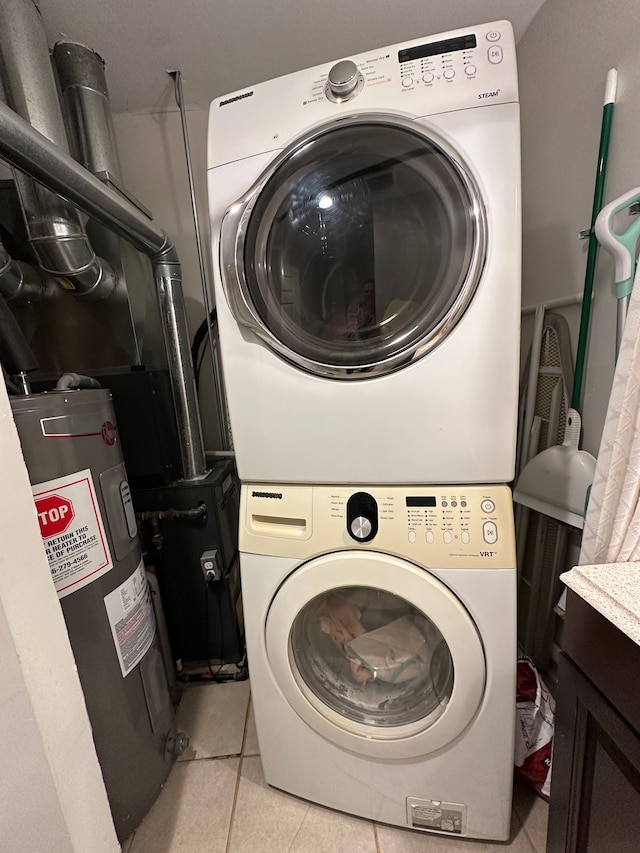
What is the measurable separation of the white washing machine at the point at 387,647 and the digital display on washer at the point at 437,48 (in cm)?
83

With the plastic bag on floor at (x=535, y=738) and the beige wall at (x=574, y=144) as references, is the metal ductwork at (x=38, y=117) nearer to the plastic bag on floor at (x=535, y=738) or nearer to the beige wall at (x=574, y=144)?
the beige wall at (x=574, y=144)

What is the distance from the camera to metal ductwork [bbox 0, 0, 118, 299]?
3.33 ft

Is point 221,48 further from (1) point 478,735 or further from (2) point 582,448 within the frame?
(1) point 478,735

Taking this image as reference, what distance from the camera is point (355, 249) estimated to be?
80cm

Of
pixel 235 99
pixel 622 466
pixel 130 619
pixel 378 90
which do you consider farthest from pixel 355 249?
pixel 130 619

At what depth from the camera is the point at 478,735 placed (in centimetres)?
81

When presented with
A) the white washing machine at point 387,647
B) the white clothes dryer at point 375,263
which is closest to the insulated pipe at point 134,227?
the white clothes dryer at point 375,263

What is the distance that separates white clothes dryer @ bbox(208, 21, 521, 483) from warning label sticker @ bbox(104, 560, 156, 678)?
458 millimetres

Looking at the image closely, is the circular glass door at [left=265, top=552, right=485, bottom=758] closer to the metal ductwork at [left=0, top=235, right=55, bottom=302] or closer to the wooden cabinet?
the wooden cabinet

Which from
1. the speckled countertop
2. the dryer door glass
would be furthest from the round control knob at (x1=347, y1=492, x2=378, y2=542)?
the speckled countertop

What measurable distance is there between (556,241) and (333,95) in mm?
852

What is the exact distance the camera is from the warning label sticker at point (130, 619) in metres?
0.90

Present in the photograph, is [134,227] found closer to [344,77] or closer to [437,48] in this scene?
[344,77]

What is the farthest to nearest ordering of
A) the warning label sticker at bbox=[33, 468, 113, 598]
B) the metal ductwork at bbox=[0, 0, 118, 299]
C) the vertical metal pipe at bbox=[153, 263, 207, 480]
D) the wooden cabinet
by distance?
the vertical metal pipe at bbox=[153, 263, 207, 480], the metal ductwork at bbox=[0, 0, 118, 299], the warning label sticker at bbox=[33, 468, 113, 598], the wooden cabinet
